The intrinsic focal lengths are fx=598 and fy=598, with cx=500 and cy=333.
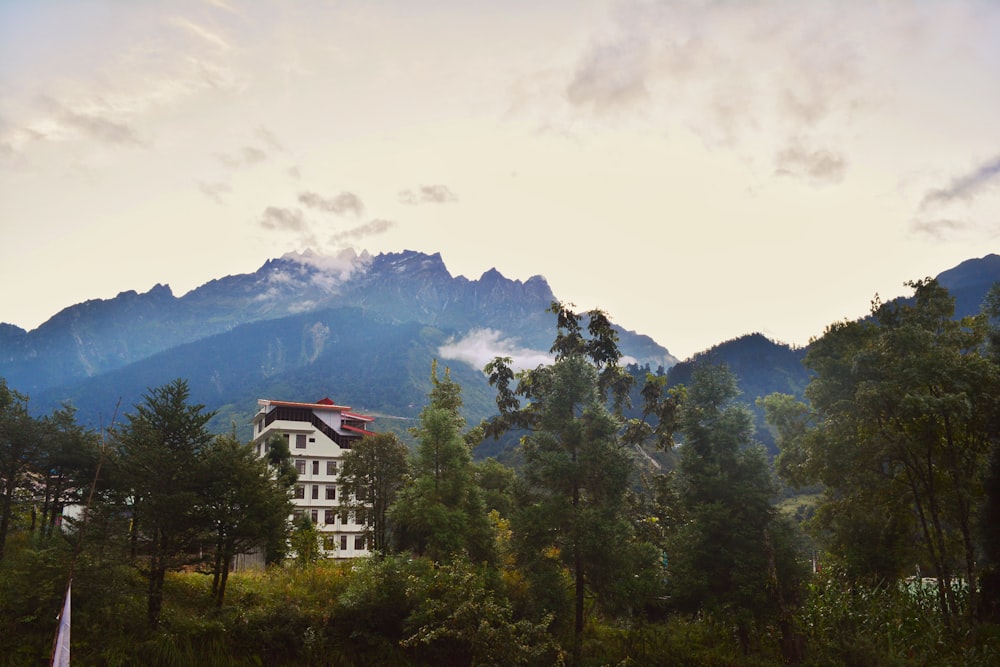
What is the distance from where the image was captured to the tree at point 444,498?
2828 cm

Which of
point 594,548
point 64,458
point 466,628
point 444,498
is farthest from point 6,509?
point 594,548

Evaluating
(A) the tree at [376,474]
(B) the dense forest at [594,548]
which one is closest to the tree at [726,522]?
(B) the dense forest at [594,548]

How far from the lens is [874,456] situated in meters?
25.9

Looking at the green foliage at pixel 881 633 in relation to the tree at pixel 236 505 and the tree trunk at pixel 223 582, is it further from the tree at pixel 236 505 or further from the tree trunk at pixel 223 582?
the tree trunk at pixel 223 582

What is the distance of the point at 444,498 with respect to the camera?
29797 mm

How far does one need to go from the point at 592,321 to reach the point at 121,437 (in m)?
26.0

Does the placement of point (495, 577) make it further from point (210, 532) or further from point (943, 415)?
point (943, 415)

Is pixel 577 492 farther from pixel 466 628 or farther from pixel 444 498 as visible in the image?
pixel 466 628

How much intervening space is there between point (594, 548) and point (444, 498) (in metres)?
8.03

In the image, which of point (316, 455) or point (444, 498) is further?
point (316, 455)

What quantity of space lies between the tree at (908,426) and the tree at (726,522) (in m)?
3.96

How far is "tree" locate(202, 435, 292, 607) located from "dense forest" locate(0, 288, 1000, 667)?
0.09m

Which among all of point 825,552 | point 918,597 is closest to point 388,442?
point 825,552

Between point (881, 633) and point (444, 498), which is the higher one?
point (444, 498)
